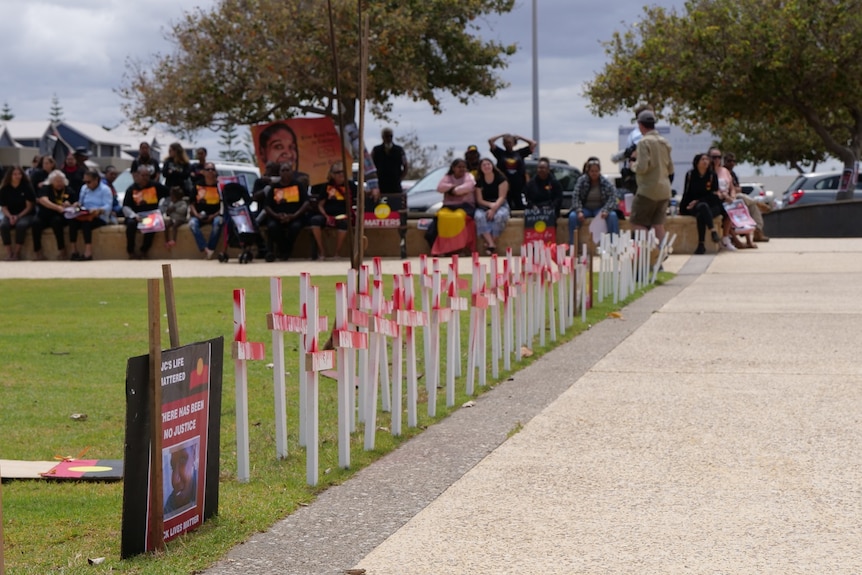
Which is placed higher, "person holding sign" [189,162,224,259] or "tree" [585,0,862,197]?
"tree" [585,0,862,197]

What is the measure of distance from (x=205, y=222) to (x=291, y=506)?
17116 millimetres

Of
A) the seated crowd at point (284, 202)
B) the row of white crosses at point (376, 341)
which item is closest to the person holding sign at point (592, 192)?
the seated crowd at point (284, 202)

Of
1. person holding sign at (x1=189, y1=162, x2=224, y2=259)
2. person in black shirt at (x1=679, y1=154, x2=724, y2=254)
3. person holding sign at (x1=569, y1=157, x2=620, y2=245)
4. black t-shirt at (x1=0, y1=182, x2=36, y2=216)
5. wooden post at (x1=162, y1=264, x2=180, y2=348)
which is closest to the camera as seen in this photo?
wooden post at (x1=162, y1=264, x2=180, y2=348)

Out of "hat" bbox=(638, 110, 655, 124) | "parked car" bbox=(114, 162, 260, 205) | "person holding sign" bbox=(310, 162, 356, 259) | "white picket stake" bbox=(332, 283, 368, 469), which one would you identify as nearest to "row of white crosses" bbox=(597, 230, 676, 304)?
"hat" bbox=(638, 110, 655, 124)

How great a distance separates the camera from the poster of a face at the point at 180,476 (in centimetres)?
490

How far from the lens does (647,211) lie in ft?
55.6

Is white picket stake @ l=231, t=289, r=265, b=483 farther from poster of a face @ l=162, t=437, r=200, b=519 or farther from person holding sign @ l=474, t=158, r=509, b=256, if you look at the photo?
person holding sign @ l=474, t=158, r=509, b=256

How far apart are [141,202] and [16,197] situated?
2.18 m

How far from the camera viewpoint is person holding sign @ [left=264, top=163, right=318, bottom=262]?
21047 mm

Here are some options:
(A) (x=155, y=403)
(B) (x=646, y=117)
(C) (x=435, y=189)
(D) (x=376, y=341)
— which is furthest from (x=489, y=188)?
(A) (x=155, y=403)

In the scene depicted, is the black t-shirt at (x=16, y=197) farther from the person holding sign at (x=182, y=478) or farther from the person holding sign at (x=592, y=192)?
the person holding sign at (x=182, y=478)

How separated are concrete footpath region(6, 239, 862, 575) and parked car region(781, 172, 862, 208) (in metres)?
23.9

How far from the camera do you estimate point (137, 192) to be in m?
22.7

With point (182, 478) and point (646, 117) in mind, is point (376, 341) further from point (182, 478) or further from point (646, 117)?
point (646, 117)
